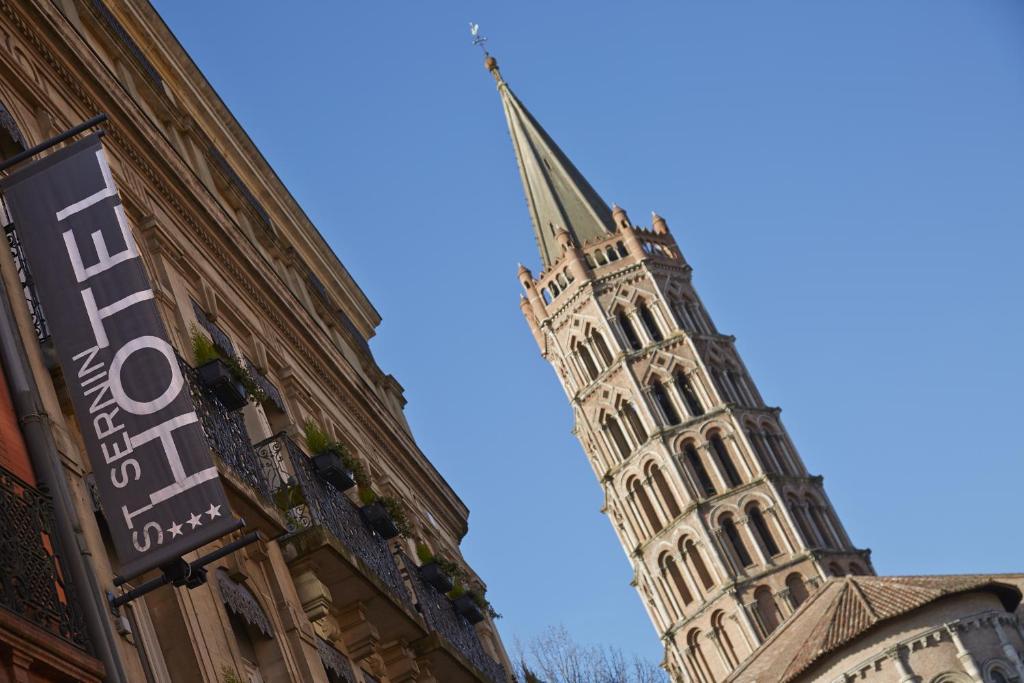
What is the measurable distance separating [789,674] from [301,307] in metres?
35.2

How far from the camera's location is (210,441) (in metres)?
14.7

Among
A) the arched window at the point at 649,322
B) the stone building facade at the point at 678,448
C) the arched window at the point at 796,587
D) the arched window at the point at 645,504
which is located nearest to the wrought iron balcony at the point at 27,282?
the stone building facade at the point at 678,448

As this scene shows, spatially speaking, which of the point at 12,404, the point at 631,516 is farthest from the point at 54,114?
the point at 631,516

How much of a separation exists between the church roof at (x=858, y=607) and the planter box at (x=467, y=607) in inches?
1218

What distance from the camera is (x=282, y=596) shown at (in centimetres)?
1605

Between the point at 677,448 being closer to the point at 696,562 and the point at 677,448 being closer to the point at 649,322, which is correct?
the point at 696,562

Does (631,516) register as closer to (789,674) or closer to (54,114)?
(789,674)

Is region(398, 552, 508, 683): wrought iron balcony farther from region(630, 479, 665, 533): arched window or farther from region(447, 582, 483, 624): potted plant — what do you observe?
region(630, 479, 665, 533): arched window

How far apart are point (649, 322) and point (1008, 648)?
36652 mm

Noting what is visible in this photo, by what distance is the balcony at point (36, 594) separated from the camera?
365 inches

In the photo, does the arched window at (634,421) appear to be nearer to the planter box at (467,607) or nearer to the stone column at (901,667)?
the stone column at (901,667)

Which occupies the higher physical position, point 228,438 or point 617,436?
point 617,436

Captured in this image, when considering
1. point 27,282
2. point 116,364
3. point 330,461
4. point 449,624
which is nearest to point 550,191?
point 449,624

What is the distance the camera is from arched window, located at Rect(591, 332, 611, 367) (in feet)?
280
